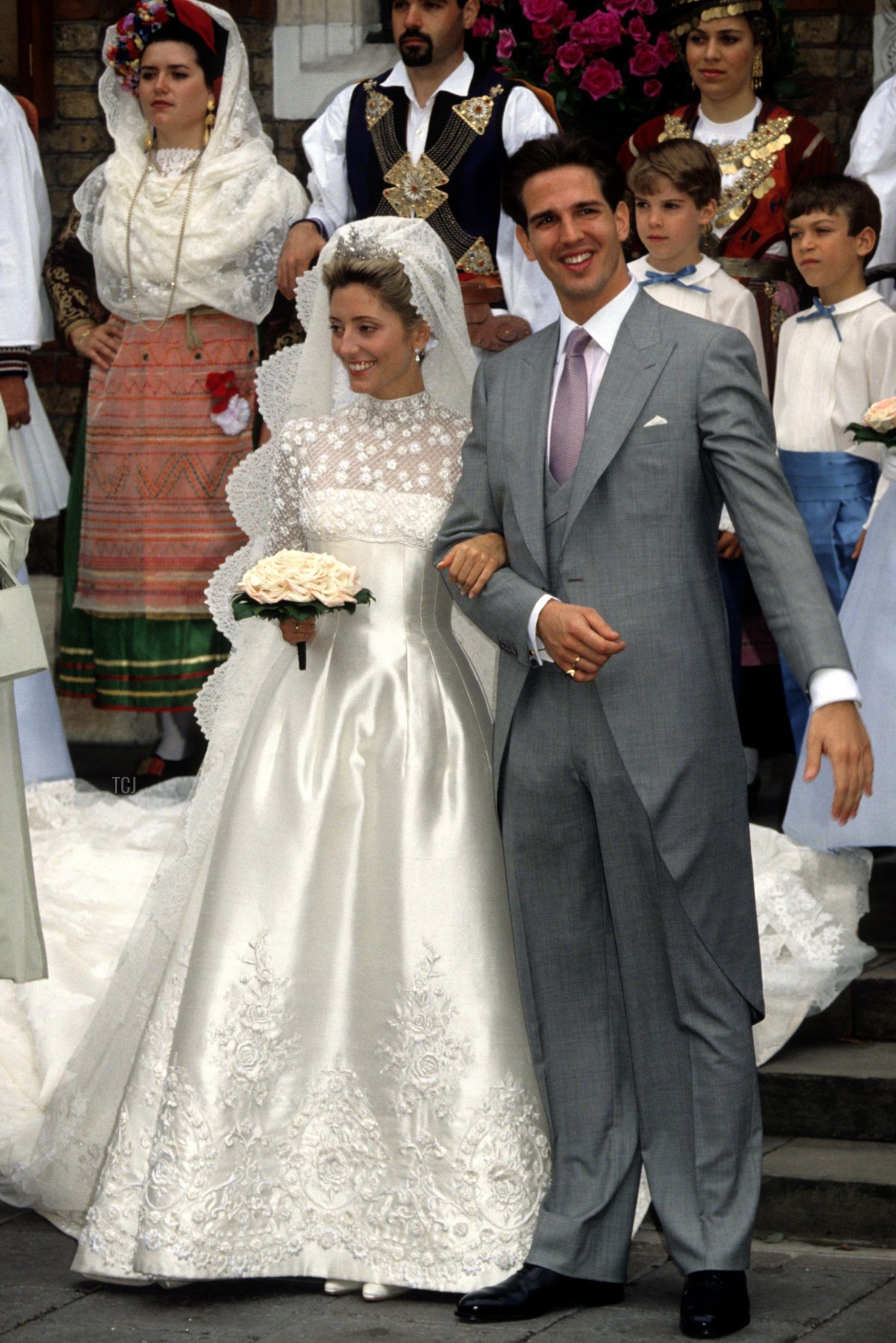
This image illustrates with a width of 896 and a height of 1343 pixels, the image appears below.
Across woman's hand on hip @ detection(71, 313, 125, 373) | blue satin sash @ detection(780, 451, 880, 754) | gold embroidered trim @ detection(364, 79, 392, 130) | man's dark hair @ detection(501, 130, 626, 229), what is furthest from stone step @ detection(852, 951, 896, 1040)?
woman's hand on hip @ detection(71, 313, 125, 373)

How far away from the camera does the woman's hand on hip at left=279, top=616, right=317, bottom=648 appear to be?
13.1 ft

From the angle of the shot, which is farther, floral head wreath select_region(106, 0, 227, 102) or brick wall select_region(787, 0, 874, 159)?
brick wall select_region(787, 0, 874, 159)

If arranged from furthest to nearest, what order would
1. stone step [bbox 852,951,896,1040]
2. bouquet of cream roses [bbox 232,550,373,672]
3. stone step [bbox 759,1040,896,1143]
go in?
stone step [bbox 852,951,896,1040] → stone step [bbox 759,1040,896,1143] → bouquet of cream roses [bbox 232,550,373,672]

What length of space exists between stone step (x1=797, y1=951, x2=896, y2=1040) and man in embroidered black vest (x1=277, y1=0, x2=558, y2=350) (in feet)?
7.01

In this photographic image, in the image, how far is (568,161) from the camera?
3688 mm

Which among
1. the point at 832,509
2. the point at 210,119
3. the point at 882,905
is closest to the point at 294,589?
the point at 832,509

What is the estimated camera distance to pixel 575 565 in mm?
3645

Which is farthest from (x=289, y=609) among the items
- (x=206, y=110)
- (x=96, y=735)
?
(x=96, y=735)

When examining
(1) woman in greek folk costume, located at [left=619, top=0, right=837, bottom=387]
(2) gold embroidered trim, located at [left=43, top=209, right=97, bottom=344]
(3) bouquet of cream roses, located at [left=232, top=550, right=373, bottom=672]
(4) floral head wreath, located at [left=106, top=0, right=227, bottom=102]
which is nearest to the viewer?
(3) bouquet of cream roses, located at [left=232, top=550, right=373, bottom=672]

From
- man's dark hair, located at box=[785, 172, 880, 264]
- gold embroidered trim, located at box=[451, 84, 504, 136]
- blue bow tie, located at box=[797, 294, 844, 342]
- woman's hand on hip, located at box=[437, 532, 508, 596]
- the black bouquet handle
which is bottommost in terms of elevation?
the black bouquet handle

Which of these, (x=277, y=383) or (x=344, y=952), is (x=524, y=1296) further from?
(x=277, y=383)

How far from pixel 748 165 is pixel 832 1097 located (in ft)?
9.36

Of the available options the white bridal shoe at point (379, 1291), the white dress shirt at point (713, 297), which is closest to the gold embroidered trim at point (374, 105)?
the white dress shirt at point (713, 297)

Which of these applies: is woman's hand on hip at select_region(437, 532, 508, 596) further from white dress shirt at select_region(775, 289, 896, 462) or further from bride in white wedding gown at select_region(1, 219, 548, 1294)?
white dress shirt at select_region(775, 289, 896, 462)
